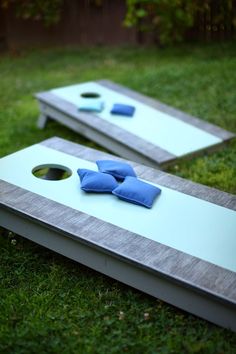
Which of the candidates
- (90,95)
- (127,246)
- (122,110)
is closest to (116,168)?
(127,246)

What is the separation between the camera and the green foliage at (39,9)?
7.46m

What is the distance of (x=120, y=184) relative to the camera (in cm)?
297

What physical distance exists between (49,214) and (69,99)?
84.9 inches

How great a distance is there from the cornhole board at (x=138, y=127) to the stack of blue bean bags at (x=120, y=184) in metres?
0.67

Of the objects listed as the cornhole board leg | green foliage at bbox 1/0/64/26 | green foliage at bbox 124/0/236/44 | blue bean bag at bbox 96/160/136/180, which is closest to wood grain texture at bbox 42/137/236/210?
blue bean bag at bbox 96/160/136/180

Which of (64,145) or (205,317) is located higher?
(64,145)

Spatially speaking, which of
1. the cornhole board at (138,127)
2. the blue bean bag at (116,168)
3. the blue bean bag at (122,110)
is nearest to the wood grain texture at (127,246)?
the blue bean bag at (116,168)

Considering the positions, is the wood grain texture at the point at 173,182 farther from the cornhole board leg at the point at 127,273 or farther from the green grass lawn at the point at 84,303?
the cornhole board leg at the point at 127,273

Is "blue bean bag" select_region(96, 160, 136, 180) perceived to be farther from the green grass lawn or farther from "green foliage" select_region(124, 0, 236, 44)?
"green foliage" select_region(124, 0, 236, 44)

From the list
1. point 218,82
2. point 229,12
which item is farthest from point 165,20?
point 218,82

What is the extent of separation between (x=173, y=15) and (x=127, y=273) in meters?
5.19

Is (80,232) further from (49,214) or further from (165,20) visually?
(165,20)

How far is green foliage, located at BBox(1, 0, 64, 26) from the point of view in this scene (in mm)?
7465

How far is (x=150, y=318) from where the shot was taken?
96.7 inches
